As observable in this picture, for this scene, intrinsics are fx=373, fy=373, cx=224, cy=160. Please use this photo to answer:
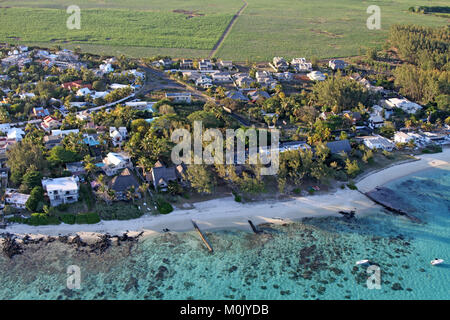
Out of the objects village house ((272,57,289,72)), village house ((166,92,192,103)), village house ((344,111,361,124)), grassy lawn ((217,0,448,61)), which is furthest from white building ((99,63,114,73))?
village house ((344,111,361,124))

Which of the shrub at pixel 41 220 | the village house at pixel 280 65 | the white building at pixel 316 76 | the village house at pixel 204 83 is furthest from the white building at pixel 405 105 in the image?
the shrub at pixel 41 220

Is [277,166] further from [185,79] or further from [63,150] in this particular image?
[185,79]

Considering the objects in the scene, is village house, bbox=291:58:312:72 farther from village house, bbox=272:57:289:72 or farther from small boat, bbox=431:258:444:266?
small boat, bbox=431:258:444:266

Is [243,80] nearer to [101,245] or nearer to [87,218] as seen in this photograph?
[87,218]

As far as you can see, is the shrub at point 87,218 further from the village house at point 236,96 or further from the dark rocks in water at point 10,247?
the village house at point 236,96

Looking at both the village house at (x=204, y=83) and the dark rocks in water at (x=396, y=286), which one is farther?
the village house at (x=204, y=83)

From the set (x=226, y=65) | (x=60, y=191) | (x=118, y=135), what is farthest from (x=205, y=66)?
(x=60, y=191)

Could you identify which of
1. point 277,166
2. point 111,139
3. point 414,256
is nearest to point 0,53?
point 111,139
